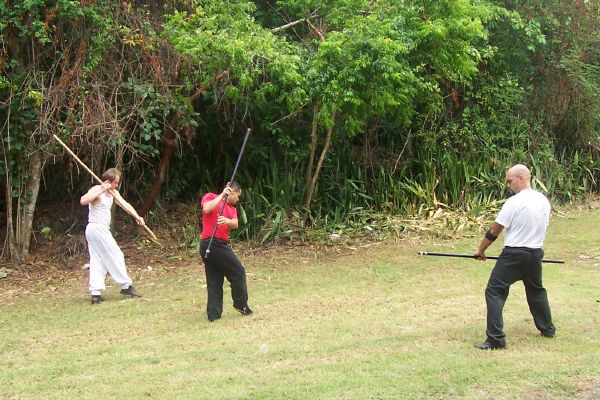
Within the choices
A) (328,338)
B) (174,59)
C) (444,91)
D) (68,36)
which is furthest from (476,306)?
(444,91)

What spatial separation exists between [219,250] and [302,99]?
4.25 m

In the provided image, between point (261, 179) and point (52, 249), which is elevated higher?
point (261, 179)

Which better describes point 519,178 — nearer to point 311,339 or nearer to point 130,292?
point 311,339

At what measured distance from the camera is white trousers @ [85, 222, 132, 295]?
9.66 m

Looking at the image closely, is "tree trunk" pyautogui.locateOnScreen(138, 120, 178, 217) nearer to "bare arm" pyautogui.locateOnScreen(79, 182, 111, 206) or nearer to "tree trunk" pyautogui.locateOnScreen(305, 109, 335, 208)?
"tree trunk" pyautogui.locateOnScreen(305, 109, 335, 208)

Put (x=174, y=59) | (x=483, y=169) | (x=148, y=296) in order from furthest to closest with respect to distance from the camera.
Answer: (x=483, y=169), (x=174, y=59), (x=148, y=296)

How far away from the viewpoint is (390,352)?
6668mm

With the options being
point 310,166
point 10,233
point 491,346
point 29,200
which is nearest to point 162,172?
point 29,200

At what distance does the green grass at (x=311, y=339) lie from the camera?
19.3 ft

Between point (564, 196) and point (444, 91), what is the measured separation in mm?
3715

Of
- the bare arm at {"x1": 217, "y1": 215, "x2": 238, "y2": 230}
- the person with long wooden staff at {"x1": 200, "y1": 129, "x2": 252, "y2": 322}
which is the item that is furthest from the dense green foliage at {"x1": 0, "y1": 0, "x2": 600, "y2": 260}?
the bare arm at {"x1": 217, "y1": 215, "x2": 238, "y2": 230}

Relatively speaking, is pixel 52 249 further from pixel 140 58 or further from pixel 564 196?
pixel 564 196

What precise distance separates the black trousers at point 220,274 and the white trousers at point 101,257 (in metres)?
2.04

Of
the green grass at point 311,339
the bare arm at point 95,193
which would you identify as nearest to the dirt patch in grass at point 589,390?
the green grass at point 311,339
